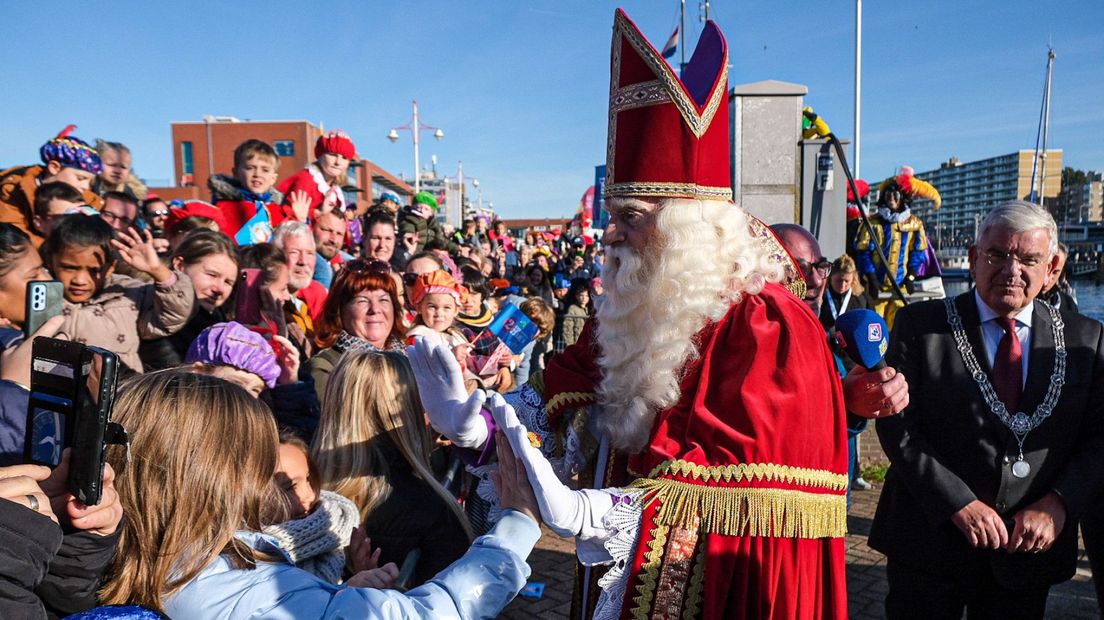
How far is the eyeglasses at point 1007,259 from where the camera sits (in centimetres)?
253

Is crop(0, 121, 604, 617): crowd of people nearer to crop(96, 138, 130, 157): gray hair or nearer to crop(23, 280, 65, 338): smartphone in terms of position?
crop(23, 280, 65, 338): smartphone

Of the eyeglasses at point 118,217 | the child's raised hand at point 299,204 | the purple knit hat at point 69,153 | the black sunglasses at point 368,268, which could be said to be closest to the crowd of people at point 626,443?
the black sunglasses at point 368,268

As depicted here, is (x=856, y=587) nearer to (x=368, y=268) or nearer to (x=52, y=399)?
(x=368, y=268)

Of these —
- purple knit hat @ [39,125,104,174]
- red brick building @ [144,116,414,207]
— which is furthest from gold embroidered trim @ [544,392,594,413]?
red brick building @ [144,116,414,207]

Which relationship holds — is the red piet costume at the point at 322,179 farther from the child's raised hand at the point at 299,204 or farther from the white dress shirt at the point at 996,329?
the white dress shirt at the point at 996,329

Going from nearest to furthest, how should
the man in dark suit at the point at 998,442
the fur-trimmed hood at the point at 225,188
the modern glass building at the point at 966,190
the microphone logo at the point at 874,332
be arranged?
1. the microphone logo at the point at 874,332
2. the man in dark suit at the point at 998,442
3. the fur-trimmed hood at the point at 225,188
4. the modern glass building at the point at 966,190

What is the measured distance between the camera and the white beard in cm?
189

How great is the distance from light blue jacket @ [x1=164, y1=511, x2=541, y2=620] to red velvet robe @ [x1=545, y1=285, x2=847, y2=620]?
382mm

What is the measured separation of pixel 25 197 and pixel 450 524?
4056 millimetres

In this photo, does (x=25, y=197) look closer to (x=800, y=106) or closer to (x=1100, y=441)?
(x=1100, y=441)

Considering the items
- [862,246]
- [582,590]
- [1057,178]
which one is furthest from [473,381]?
[1057,178]

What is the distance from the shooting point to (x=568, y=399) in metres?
2.08

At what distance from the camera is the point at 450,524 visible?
240cm

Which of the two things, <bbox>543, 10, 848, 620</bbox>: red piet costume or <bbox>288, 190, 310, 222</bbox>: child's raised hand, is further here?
<bbox>288, 190, 310, 222</bbox>: child's raised hand
